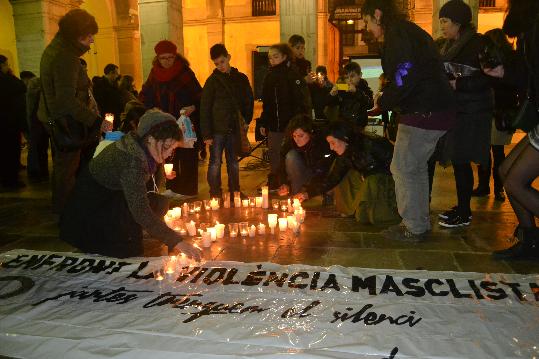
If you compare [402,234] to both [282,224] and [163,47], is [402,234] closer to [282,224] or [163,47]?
[282,224]

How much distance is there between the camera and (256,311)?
9.30ft

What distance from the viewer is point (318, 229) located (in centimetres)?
477

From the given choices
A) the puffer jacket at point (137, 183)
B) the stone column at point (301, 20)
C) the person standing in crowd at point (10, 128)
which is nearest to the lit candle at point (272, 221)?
the puffer jacket at point (137, 183)

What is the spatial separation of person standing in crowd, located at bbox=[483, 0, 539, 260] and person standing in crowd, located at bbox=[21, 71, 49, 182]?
694 centimetres

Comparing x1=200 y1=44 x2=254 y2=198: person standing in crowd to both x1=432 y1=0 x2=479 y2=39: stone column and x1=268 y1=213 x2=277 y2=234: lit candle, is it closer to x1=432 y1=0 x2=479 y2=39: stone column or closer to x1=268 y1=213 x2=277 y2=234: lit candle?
x1=268 y1=213 x2=277 y2=234: lit candle

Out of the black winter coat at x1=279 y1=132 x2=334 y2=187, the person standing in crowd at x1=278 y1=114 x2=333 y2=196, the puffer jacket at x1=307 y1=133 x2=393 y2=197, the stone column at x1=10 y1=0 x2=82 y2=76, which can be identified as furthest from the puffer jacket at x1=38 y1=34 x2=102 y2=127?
the stone column at x1=10 y1=0 x2=82 y2=76

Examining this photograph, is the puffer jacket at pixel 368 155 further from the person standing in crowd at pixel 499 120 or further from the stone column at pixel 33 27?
the stone column at pixel 33 27

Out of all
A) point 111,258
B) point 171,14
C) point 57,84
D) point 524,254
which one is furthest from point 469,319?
point 171,14

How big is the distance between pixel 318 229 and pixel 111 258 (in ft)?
6.61

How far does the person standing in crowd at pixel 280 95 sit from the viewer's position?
6340 mm

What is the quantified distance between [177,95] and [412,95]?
3.34 meters

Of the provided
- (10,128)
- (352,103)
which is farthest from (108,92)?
(352,103)

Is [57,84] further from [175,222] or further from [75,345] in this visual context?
[75,345]

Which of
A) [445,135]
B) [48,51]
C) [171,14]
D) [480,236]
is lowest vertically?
[480,236]
